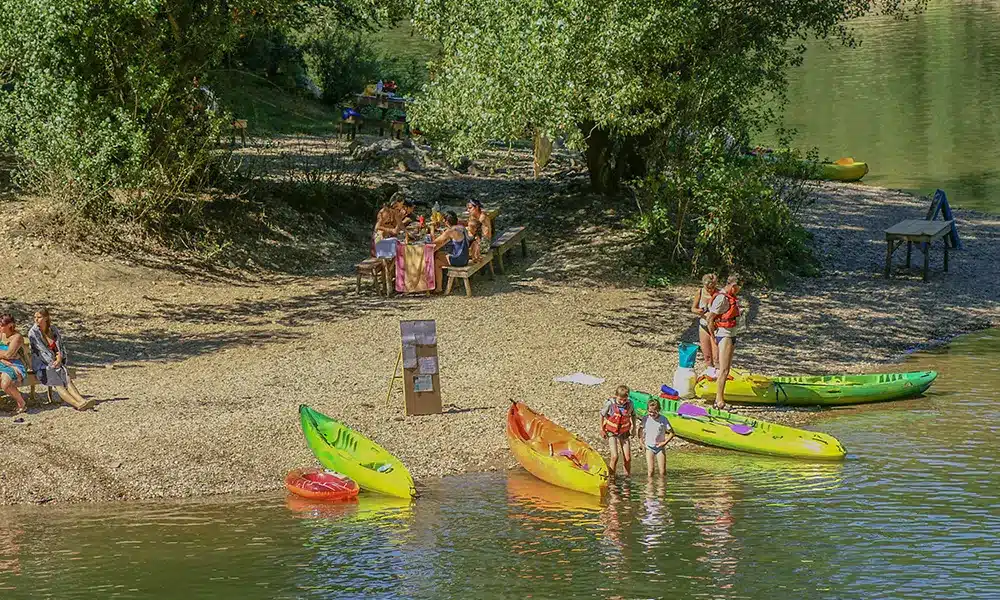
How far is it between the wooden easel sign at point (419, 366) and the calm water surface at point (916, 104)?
63.5ft

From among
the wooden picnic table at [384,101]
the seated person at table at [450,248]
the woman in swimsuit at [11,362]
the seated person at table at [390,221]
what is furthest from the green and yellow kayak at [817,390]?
the wooden picnic table at [384,101]

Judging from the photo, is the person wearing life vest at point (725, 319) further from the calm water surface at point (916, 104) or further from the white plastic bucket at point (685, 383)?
the calm water surface at point (916, 104)

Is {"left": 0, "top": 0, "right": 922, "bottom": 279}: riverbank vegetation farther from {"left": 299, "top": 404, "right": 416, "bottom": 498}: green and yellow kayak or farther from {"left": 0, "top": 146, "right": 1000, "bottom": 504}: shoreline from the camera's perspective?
{"left": 299, "top": 404, "right": 416, "bottom": 498}: green and yellow kayak

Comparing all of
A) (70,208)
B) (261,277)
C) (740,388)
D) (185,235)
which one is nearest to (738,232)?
(740,388)

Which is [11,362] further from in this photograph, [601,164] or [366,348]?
[601,164]

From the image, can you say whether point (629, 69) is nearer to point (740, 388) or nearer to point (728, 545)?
point (740, 388)

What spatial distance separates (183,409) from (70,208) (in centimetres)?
803

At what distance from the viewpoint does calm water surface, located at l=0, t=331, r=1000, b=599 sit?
40.4 ft

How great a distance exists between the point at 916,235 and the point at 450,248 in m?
8.58

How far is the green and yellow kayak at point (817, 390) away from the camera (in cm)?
1822

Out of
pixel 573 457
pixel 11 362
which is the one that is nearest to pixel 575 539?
pixel 573 457

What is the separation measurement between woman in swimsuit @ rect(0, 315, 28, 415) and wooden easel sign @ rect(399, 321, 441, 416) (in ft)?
16.0

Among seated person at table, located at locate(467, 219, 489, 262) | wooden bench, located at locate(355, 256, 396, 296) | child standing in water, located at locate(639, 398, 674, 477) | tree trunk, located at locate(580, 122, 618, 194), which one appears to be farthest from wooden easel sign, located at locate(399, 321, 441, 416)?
tree trunk, located at locate(580, 122, 618, 194)

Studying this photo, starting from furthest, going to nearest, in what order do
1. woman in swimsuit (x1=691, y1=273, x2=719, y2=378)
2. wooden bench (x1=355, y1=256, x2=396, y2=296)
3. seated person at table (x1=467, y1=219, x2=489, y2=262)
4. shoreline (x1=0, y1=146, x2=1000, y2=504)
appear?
seated person at table (x1=467, y1=219, x2=489, y2=262) → wooden bench (x1=355, y1=256, x2=396, y2=296) → woman in swimsuit (x1=691, y1=273, x2=719, y2=378) → shoreline (x1=0, y1=146, x2=1000, y2=504)
